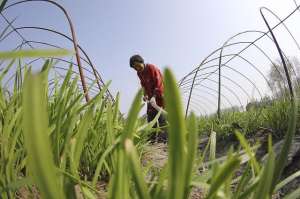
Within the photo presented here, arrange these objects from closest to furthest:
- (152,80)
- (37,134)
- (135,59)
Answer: (37,134), (135,59), (152,80)

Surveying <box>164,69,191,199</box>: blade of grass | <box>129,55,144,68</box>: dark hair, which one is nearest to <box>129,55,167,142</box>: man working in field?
<box>129,55,144,68</box>: dark hair

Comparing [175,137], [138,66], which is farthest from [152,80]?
[175,137]

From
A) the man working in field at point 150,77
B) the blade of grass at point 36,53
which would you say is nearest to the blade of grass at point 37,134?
the blade of grass at point 36,53

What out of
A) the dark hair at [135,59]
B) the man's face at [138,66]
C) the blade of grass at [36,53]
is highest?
the dark hair at [135,59]

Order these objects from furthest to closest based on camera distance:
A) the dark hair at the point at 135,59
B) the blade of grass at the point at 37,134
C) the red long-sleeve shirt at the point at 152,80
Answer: the red long-sleeve shirt at the point at 152,80
the dark hair at the point at 135,59
the blade of grass at the point at 37,134

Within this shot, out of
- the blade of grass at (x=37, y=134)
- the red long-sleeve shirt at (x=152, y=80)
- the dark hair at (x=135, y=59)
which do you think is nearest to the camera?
the blade of grass at (x=37, y=134)

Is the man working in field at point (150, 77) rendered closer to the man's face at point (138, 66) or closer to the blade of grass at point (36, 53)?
the man's face at point (138, 66)

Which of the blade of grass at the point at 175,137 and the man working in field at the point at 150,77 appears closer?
the blade of grass at the point at 175,137

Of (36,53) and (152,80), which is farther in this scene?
(152,80)

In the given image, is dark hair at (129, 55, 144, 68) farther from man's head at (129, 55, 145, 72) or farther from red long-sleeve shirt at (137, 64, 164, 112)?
red long-sleeve shirt at (137, 64, 164, 112)

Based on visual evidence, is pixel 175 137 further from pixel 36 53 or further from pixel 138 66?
pixel 138 66

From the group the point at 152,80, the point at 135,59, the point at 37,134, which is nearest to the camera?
the point at 37,134

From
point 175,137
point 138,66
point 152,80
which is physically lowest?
point 175,137

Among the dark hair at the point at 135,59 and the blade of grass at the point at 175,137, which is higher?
the dark hair at the point at 135,59
